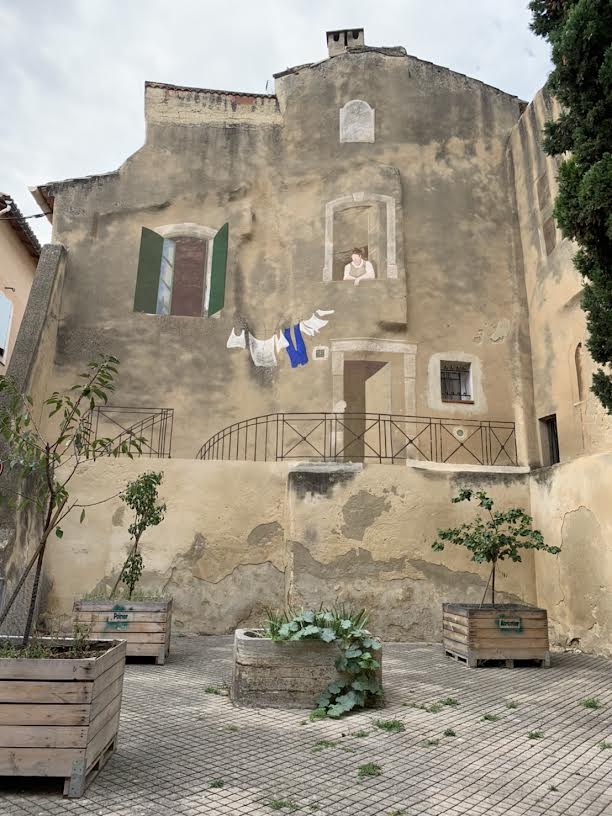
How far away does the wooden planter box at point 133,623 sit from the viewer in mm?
8234

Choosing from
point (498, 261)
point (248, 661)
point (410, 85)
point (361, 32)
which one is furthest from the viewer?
point (361, 32)

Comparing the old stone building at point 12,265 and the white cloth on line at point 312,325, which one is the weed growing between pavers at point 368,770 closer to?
the white cloth on line at point 312,325

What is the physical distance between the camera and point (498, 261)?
14516 mm

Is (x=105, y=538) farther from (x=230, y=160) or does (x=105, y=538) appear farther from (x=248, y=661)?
(x=230, y=160)

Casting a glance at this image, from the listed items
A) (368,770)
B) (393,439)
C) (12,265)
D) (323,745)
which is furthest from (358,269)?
(368,770)

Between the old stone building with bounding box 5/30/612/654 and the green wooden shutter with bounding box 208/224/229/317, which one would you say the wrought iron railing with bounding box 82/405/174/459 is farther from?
the green wooden shutter with bounding box 208/224/229/317

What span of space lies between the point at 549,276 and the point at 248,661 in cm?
1006

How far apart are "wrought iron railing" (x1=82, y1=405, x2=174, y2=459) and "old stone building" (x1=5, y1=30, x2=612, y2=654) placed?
0.07 metres

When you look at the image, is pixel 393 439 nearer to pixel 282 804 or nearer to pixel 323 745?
pixel 323 745

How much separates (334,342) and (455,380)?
2870mm

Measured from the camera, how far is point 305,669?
20.5 ft

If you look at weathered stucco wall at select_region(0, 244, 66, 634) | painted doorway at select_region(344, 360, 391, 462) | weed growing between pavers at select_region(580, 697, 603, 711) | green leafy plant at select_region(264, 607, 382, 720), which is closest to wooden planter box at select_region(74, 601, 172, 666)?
weathered stucco wall at select_region(0, 244, 66, 634)

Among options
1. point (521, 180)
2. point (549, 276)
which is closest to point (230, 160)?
point (521, 180)

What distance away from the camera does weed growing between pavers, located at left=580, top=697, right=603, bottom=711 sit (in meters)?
6.34
